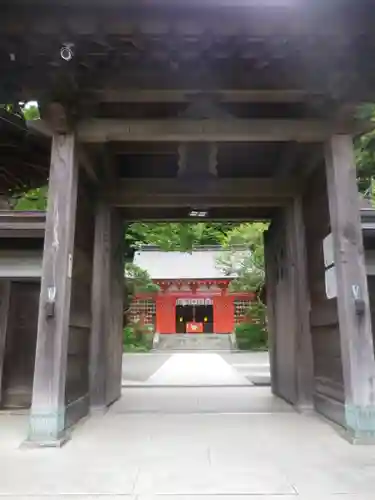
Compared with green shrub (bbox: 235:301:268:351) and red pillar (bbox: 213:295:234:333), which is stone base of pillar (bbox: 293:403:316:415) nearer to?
green shrub (bbox: 235:301:268:351)

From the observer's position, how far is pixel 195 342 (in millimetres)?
24547

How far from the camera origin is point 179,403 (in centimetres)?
570

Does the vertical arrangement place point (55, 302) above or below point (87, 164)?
below

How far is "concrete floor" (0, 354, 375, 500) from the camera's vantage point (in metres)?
2.47

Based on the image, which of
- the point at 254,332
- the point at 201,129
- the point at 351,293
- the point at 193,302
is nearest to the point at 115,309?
the point at 201,129

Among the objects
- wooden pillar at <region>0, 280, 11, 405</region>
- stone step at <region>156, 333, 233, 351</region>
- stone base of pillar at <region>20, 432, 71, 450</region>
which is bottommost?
stone base of pillar at <region>20, 432, 71, 450</region>

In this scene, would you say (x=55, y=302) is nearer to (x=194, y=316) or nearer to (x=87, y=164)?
(x=87, y=164)

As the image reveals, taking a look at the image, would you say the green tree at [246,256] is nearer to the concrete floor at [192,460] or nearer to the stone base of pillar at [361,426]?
the concrete floor at [192,460]

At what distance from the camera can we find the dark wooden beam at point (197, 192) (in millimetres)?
5445

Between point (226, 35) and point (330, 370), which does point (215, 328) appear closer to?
point (330, 370)

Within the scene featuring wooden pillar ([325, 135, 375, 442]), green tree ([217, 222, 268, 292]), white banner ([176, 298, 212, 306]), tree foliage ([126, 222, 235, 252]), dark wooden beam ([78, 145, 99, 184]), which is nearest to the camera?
wooden pillar ([325, 135, 375, 442])

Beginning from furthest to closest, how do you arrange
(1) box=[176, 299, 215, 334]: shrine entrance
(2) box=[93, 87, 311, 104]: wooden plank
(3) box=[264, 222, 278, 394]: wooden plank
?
1. (1) box=[176, 299, 215, 334]: shrine entrance
2. (3) box=[264, 222, 278, 394]: wooden plank
3. (2) box=[93, 87, 311, 104]: wooden plank

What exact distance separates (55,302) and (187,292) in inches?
921

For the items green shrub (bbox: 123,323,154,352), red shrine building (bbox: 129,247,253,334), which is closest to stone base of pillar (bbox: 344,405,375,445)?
green shrub (bbox: 123,323,154,352)
